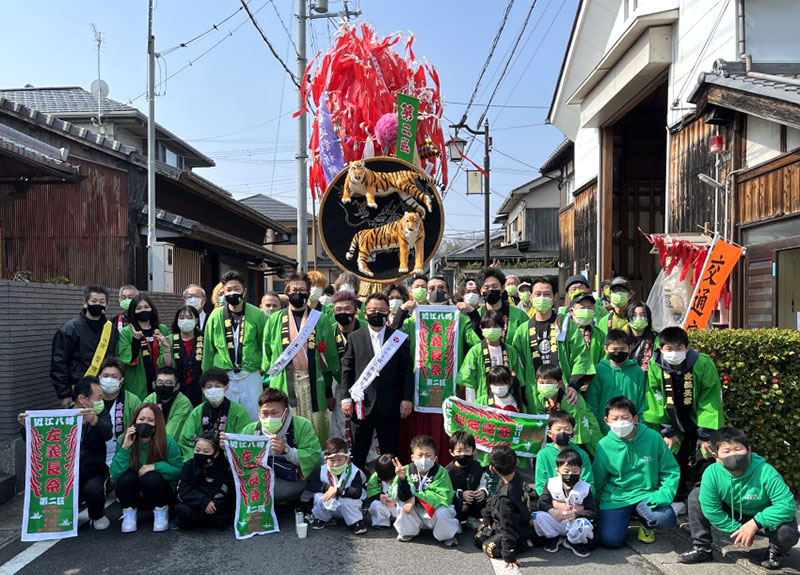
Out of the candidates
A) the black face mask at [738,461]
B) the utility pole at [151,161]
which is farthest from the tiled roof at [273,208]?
the black face mask at [738,461]

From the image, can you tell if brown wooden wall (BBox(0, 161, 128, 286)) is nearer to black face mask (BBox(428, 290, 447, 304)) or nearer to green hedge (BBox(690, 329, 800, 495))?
black face mask (BBox(428, 290, 447, 304))

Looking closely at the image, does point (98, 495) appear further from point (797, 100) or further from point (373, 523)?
point (797, 100)

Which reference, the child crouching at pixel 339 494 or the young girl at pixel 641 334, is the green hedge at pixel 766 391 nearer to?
the young girl at pixel 641 334

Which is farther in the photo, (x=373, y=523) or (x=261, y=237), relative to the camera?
(x=261, y=237)

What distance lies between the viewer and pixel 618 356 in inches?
226

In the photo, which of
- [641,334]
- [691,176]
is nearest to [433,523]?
[641,334]

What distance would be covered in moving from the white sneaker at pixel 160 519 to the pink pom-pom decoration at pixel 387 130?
714 cm

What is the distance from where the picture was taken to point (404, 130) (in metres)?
10.8

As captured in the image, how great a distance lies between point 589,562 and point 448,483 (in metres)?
1.14

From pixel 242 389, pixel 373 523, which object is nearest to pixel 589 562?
pixel 373 523

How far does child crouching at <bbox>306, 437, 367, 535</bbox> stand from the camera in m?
5.21

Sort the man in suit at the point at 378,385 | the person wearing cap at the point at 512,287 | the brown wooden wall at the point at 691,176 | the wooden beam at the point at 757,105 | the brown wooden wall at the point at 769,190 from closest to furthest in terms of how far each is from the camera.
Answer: the man in suit at the point at 378,385, the wooden beam at the point at 757,105, the brown wooden wall at the point at 769,190, the person wearing cap at the point at 512,287, the brown wooden wall at the point at 691,176

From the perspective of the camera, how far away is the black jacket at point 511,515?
4.65 m

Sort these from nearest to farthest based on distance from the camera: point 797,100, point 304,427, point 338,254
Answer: point 304,427 < point 797,100 < point 338,254
